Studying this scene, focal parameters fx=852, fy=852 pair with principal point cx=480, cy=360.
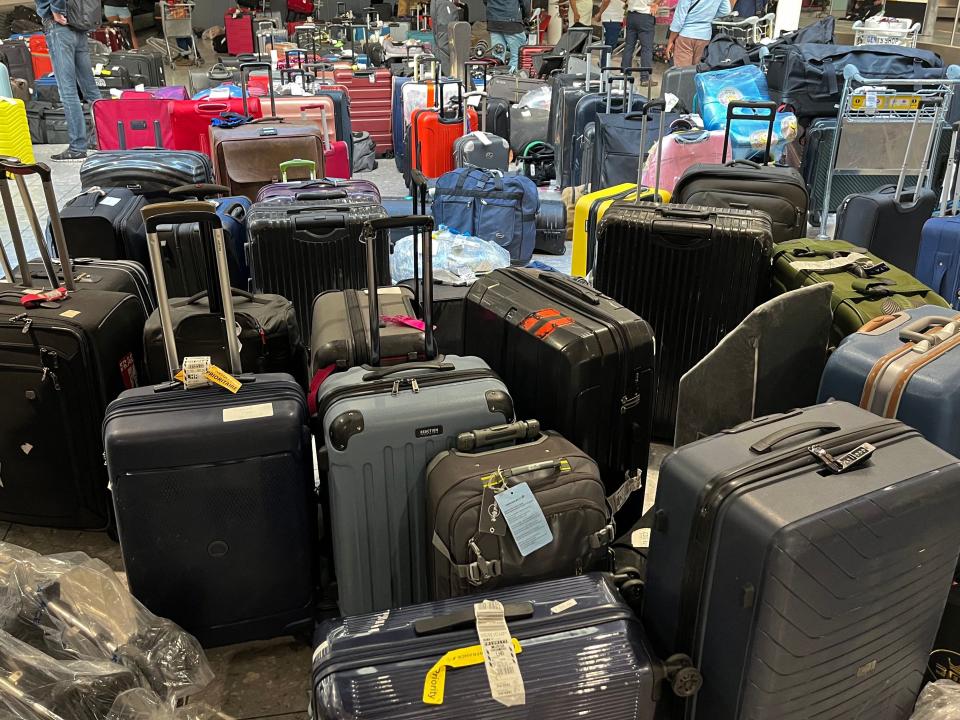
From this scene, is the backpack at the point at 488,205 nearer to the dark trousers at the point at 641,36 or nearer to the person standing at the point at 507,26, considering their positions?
the dark trousers at the point at 641,36

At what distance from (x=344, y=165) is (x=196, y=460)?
3424 millimetres

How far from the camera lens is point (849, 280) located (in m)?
2.67

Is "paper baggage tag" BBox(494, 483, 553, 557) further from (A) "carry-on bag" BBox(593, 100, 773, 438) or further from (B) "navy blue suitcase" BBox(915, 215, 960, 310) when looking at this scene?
(B) "navy blue suitcase" BBox(915, 215, 960, 310)

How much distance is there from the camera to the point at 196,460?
6.22 feet

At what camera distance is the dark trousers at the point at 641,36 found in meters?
10.4

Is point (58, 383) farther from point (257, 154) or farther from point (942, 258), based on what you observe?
point (942, 258)

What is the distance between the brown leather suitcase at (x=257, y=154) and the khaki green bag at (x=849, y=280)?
233 cm

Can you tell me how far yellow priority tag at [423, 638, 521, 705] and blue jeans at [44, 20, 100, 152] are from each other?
7.45m

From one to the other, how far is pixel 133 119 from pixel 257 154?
2268 millimetres

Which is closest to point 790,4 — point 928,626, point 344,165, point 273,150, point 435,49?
point 435,49

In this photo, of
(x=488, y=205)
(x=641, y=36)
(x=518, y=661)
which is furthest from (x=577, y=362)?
(x=641, y=36)

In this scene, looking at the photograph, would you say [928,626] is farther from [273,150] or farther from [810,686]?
[273,150]

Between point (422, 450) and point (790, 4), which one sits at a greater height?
point (790, 4)

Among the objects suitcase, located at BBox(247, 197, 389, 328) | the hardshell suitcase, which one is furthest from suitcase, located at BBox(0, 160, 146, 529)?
the hardshell suitcase
